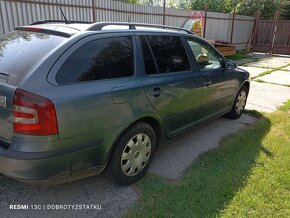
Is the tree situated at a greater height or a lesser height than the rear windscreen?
greater

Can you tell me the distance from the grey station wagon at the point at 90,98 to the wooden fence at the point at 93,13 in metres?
4.00

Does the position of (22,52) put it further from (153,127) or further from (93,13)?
(93,13)

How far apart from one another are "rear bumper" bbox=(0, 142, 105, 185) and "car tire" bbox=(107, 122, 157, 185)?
35 centimetres

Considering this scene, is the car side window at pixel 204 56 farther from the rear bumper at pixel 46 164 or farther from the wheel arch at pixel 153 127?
the rear bumper at pixel 46 164

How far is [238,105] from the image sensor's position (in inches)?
215

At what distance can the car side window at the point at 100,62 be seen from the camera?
8.12 feet

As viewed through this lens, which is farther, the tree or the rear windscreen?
the tree

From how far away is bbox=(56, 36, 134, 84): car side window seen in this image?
2.47 meters

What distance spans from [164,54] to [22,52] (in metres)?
1.61

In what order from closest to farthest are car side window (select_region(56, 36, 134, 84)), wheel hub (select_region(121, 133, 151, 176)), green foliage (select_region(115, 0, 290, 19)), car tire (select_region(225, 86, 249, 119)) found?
1. car side window (select_region(56, 36, 134, 84))
2. wheel hub (select_region(121, 133, 151, 176))
3. car tire (select_region(225, 86, 249, 119))
4. green foliage (select_region(115, 0, 290, 19))

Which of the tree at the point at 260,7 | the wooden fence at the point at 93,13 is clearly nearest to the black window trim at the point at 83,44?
the wooden fence at the point at 93,13

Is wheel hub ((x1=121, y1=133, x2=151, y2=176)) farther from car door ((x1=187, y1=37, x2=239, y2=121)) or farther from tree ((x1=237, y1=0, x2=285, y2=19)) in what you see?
tree ((x1=237, y1=0, x2=285, y2=19))

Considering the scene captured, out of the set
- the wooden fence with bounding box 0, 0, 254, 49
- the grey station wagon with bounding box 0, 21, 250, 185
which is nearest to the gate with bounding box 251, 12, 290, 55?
the wooden fence with bounding box 0, 0, 254, 49

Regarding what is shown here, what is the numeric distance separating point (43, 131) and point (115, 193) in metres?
1.14
